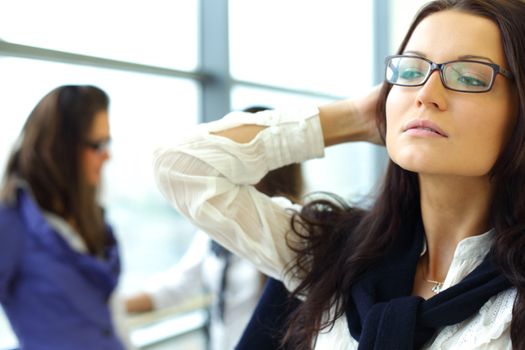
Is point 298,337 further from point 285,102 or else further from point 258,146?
point 285,102

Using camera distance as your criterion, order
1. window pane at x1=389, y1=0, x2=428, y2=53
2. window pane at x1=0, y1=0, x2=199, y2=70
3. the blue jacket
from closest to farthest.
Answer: the blue jacket
window pane at x1=0, y1=0, x2=199, y2=70
window pane at x1=389, y1=0, x2=428, y2=53

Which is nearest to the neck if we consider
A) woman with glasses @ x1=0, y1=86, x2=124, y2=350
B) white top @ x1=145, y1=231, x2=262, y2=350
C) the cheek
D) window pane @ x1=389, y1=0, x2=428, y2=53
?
the cheek

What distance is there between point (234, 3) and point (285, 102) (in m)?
0.92

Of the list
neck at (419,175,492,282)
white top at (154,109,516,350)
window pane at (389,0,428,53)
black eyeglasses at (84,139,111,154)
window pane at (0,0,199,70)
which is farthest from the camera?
window pane at (389,0,428,53)

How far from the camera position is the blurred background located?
264 cm

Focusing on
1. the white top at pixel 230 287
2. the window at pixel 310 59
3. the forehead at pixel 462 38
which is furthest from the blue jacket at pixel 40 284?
the window at pixel 310 59

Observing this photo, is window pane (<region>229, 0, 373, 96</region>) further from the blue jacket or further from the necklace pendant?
the necklace pendant

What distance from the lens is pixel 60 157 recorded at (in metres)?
1.98

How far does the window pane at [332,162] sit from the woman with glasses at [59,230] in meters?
1.79

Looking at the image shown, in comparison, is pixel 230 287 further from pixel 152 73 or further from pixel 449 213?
pixel 152 73

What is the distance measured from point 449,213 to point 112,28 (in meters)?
2.35

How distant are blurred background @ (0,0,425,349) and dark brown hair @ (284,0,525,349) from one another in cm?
119

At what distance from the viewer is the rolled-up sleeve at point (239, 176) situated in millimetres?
1252

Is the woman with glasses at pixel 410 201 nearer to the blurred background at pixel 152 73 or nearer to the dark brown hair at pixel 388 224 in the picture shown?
the dark brown hair at pixel 388 224
